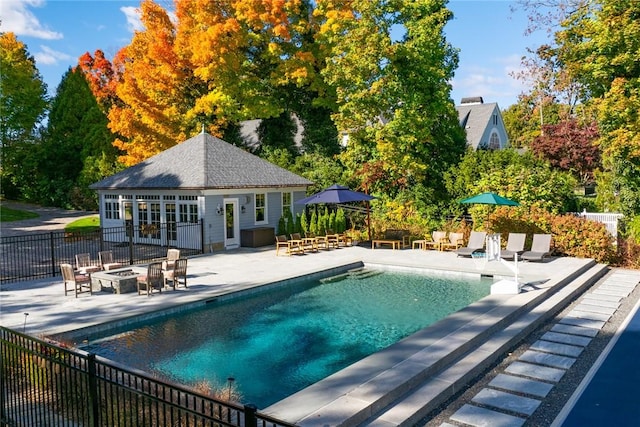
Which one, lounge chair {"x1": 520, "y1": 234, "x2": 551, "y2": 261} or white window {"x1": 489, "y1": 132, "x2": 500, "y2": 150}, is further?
white window {"x1": 489, "y1": 132, "x2": 500, "y2": 150}

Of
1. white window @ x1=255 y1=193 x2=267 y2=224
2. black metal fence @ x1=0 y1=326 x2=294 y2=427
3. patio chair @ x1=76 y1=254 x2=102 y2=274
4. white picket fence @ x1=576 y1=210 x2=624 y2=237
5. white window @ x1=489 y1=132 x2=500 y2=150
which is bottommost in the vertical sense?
black metal fence @ x1=0 y1=326 x2=294 y2=427

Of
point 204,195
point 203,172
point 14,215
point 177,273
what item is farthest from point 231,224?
point 14,215

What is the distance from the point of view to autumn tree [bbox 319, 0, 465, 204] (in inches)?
1005

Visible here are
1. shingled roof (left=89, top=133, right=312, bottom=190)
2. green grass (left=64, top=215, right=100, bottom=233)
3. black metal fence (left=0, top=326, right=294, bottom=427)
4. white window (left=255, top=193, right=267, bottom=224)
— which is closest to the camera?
black metal fence (left=0, top=326, right=294, bottom=427)

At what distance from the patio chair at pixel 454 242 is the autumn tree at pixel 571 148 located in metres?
17.0

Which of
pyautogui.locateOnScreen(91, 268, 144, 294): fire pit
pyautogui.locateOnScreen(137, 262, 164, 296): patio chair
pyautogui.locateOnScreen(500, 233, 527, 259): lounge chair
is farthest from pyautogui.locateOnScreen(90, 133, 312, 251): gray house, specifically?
pyautogui.locateOnScreen(500, 233, 527, 259): lounge chair

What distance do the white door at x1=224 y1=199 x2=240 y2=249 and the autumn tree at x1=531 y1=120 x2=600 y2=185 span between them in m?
22.9

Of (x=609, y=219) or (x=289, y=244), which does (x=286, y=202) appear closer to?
(x=289, y=244)

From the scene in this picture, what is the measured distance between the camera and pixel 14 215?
40094mm

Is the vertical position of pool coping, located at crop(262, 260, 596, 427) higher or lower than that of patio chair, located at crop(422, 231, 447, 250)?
lower

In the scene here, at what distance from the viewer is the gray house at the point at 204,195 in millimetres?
22172

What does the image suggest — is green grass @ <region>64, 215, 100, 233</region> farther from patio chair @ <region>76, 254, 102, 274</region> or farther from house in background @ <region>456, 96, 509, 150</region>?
house in background @ <region>456, 96, 509, 150</region>

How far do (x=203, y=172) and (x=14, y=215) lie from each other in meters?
26.6

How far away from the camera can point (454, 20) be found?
2652cm
